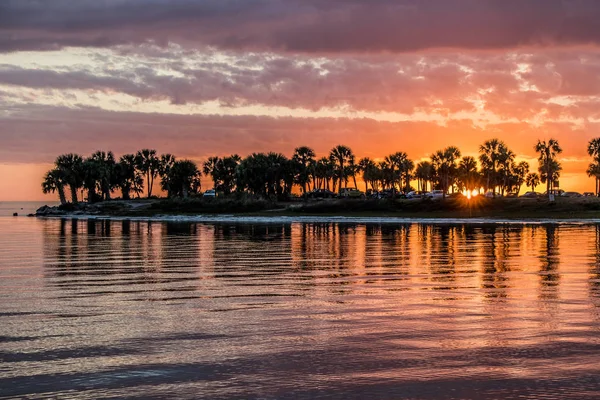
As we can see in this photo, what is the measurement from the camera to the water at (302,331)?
10945mm

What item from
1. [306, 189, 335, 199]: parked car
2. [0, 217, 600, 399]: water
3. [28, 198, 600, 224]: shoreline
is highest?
[306, 189, 335, 199]: parked car

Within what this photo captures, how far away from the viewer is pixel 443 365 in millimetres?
12016

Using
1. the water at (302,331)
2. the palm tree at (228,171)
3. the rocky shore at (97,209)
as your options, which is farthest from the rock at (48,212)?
the water at (302,331)

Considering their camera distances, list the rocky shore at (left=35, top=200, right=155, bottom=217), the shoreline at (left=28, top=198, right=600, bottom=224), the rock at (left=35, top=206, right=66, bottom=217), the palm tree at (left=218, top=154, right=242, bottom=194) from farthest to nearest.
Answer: the palm tree at (left=218, top=154, right=242, bottom=194), the rock at (left=35, top=206, right=66, bottom=217), the rocky shore at (left=35, top=200, right=155, bottom=217), the shoreline at (left=28, top=198, right=600, bottom=224)

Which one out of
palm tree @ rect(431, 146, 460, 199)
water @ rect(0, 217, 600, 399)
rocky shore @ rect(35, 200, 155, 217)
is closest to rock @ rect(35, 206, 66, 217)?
rocky shore @ rect(35, 200, 155, 217)

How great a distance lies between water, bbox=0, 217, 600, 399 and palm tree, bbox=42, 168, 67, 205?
159539mm

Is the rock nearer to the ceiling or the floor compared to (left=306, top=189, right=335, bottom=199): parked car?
nearer to the floor

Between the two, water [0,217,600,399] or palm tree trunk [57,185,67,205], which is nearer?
water [0,217,600,399]

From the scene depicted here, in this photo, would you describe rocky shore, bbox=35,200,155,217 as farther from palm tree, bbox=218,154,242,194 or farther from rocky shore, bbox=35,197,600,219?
palm tree, bbox=218,154,242,194

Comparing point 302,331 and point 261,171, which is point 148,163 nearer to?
point 261,171

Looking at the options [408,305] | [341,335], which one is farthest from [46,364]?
[408,305]

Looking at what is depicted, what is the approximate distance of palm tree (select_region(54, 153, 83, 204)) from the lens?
590 feet

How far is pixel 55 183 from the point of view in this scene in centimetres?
18275

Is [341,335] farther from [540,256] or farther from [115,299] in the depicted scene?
→ [540,256]
